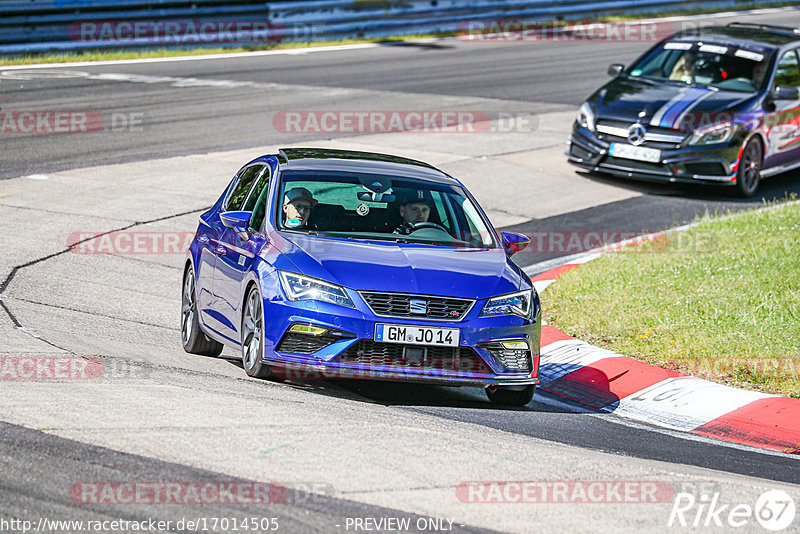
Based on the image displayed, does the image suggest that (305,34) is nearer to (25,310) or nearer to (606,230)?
(606,230)

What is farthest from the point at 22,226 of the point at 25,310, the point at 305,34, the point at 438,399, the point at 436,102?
the point at 305,34

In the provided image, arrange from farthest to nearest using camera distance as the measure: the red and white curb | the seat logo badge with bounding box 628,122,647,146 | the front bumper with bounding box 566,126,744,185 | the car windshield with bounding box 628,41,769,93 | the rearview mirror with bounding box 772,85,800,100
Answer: the car windshield with bounding box 628,41,769,93 < the rearview mirror with bounding box 772,85,800,100 < the seat logo badge with bounding box 628,122,647,146 < the front bumper with bounding box 566,126,744,185 < the red and white curb

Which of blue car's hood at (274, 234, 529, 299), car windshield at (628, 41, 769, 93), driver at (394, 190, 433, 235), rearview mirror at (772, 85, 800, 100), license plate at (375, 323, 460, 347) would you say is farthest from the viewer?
car windshield at (628, 41, 769, 93)

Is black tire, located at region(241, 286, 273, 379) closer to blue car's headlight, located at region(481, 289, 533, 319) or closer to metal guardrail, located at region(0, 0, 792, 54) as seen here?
blue car's headlight, located at region(481, 289, 533, 319)

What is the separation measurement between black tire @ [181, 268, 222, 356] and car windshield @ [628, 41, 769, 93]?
9.35 meters

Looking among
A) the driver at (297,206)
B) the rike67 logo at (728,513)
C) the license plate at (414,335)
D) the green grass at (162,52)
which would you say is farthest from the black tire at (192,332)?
the green grass at (162,52)

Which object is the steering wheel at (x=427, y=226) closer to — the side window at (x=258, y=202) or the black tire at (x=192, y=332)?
the side window at (x=258, y=202)

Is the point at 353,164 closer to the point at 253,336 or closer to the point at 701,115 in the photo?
the point at 253,336

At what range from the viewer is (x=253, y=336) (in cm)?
769

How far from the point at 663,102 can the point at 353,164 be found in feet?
25.7

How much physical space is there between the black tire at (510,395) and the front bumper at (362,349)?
0.45 meters

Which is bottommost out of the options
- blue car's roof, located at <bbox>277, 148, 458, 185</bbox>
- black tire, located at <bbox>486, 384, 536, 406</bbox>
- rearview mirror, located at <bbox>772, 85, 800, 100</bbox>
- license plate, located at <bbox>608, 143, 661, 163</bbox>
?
black tire, located at <bbox>486, 384, 536, 406</bbox>

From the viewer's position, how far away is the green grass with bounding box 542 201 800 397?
8.73m

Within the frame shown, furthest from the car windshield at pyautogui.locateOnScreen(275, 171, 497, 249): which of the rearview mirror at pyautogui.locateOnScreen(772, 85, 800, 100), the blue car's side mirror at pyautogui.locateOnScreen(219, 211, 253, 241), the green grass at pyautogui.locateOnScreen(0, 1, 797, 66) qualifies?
the green grass at pyautogui.locateOnScreen(0, 1, 797, 66)
